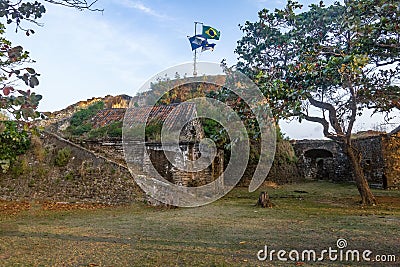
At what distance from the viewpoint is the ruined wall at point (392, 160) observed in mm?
16164

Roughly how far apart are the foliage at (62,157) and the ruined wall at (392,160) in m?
13.7

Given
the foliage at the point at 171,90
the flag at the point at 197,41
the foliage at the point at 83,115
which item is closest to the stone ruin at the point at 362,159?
the flag at the point at 197,41

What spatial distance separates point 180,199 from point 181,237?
474cm

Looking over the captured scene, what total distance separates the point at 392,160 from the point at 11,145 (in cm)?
1590

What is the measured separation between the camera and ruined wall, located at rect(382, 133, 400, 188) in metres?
16.2

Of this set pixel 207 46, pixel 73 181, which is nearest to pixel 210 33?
pixel 207 46

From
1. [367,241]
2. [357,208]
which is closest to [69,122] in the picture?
[357,208]

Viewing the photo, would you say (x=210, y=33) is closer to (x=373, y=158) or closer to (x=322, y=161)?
(x=373, y=158)

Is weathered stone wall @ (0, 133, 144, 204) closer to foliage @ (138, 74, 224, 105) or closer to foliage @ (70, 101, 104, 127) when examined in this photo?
foliage @ (70, 101, 104, 127)

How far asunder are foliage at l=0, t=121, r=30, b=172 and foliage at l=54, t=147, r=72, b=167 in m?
1.11

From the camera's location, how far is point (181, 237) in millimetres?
5332

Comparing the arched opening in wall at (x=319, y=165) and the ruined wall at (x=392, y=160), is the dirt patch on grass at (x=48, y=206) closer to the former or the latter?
the ruined wall at (x=392, y=160)

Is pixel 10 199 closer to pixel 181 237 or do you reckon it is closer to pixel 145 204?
pixel 145 204

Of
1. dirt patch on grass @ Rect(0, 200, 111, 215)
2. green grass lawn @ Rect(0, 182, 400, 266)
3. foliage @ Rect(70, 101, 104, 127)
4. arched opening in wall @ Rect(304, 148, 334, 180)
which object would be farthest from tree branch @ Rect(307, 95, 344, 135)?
arched opening in wall @ Rect(304, 148, 334, 180)
